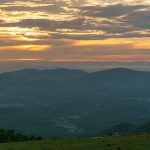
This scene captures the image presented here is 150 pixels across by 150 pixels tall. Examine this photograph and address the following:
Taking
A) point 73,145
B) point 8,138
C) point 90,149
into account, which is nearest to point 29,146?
point 73,145

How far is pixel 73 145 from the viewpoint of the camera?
42.1 m

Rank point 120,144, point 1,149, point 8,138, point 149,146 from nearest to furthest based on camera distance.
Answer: point 149,146 → point 120,144 → point 1,149 → point 8,138

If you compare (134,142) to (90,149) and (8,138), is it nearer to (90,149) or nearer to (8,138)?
(90,149)

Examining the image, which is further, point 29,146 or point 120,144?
point 29,146

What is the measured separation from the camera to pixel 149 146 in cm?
3709

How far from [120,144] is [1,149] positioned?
11.9 metres

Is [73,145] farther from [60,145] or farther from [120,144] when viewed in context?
[120,144]

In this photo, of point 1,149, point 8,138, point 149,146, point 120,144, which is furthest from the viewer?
point 8,138

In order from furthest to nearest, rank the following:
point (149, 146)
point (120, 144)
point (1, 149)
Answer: point (1, 149) → point (120, 144) → point (149, 146)

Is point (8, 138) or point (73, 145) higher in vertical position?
point (73, 145)

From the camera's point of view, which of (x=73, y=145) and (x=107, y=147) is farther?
(x=73, y=145)

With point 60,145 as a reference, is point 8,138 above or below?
below

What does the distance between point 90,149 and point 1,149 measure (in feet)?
31.7

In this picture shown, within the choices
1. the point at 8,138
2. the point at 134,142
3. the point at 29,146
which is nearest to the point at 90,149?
the point at 134,142
